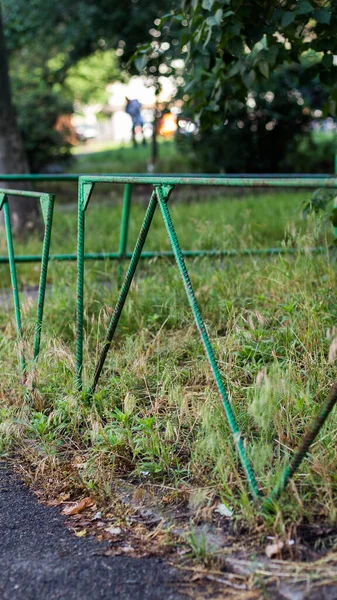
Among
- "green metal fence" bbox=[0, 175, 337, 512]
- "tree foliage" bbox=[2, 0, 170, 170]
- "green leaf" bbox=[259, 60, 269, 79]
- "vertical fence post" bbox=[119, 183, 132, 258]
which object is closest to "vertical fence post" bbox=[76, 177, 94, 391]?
"green metal fence" bbox=[0, 175, 337, 512]

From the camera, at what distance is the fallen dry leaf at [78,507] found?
8.78ft

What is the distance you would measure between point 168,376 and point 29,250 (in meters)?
3.90

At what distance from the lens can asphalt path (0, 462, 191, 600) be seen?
7.06 feet

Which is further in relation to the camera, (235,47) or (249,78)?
(249,78)

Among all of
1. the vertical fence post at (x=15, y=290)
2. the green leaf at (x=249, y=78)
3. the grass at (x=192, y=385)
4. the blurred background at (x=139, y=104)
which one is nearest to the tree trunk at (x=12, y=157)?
the blurred background at (x=139, y=104)

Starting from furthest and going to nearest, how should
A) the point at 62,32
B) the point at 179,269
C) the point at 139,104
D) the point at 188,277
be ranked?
the point at 139,104
the point at 62,32
the point at 179,269
the point at 188,277

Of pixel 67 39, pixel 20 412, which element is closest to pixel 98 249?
pixel 20 412

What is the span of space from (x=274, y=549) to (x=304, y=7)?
265 cm

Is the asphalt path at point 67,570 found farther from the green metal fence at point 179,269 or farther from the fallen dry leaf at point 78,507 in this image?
the green metal fence at point 179,269

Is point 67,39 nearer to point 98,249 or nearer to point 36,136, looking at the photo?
point 36,136

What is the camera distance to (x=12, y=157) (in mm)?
8219

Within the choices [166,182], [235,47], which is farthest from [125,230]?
[166,182]

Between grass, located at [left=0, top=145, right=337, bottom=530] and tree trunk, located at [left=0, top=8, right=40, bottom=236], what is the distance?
3.18 m

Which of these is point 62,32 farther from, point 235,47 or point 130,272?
point 130,272
